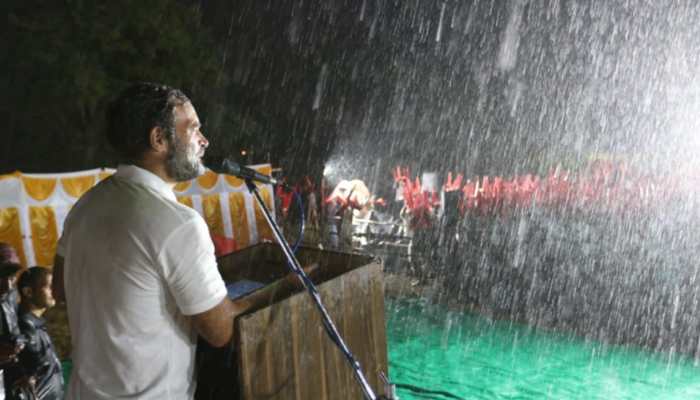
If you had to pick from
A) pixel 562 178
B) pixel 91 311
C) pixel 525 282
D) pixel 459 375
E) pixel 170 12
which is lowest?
pixel 459 375

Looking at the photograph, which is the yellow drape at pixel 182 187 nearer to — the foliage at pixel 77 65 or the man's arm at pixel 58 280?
the foliage at pixel 77 65

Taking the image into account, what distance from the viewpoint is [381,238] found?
14.5 m

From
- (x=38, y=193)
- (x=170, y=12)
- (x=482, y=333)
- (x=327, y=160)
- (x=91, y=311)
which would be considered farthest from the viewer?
(x=327, y=160)

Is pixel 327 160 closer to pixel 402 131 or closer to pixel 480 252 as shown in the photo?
pixel 402 131

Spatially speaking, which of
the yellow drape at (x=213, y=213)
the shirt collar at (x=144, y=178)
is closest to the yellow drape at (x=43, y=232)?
the yellow drape at (x=213, y=213)

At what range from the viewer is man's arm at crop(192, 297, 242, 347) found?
1594 mm

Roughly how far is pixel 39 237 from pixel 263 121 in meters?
24.0

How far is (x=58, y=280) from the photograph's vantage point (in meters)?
1.97

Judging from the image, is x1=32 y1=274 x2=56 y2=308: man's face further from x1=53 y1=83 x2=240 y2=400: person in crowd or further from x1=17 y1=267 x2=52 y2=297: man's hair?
x1=53 y1=83 x2=240 y2=400: person in crowd

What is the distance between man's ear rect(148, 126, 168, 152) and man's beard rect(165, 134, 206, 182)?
2cm

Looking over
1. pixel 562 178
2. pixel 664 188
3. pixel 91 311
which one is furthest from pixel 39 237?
pixel 664 188

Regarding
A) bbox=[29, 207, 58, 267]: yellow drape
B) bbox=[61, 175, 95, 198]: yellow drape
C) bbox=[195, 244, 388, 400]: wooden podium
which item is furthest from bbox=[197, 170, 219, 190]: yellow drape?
bbox=[195, 244, 388, 400]: wooden podium

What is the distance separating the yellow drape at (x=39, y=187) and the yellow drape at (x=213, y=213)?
12.1 ft

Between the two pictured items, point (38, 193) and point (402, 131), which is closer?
point (38, 193)
